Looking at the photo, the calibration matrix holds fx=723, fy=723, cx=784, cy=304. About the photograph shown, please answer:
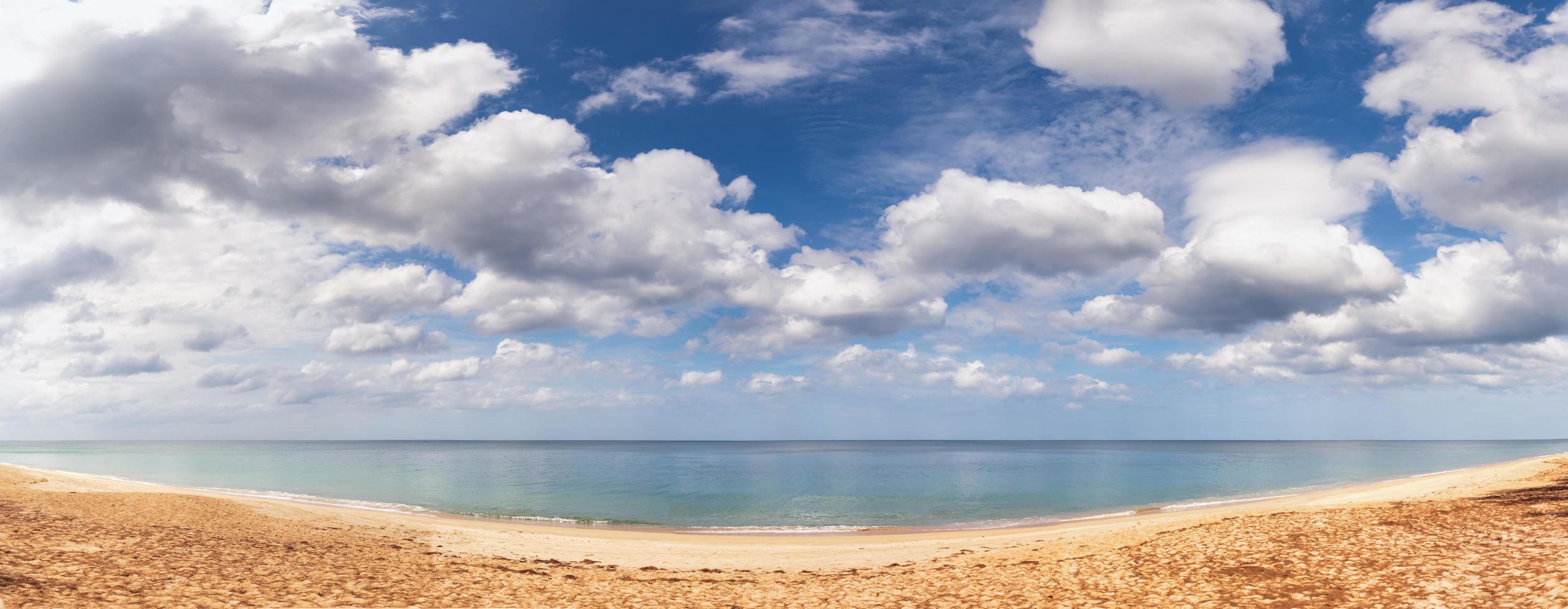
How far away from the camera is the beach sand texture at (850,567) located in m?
12.1

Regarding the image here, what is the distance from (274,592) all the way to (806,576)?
1111 cm

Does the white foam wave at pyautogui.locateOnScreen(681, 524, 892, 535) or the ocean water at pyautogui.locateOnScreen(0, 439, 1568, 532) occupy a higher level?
the white foam wave at pyautogui.locateOnScreen(681, 524, 892, 535)

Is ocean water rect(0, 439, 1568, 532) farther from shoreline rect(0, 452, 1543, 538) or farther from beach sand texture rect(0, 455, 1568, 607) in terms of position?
beach sand texture rect(0, 455, 1568, 607)

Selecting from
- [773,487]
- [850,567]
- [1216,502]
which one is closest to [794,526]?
[850,567]

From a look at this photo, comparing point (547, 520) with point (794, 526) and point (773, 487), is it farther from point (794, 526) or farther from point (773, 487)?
point (773, 487)

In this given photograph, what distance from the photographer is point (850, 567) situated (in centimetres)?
2058

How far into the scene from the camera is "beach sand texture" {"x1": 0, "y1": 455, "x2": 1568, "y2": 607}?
12.1 metres

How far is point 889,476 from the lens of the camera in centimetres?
9438

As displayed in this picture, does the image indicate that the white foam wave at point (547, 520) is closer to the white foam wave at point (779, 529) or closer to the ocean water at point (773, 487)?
the ocean water at point (773, 487)

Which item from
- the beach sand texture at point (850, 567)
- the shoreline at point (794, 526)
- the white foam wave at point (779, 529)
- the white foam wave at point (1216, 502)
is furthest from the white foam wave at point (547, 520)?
the white foam wave at point (1216, 502)

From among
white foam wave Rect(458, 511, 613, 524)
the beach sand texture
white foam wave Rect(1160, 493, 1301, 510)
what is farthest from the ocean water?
the beach sand texture

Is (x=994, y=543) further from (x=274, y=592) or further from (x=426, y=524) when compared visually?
(x=426, y=524)

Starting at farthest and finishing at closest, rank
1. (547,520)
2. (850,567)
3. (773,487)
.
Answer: (773,487) → (547,520) → (850,567)

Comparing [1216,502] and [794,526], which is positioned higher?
[794,526]
